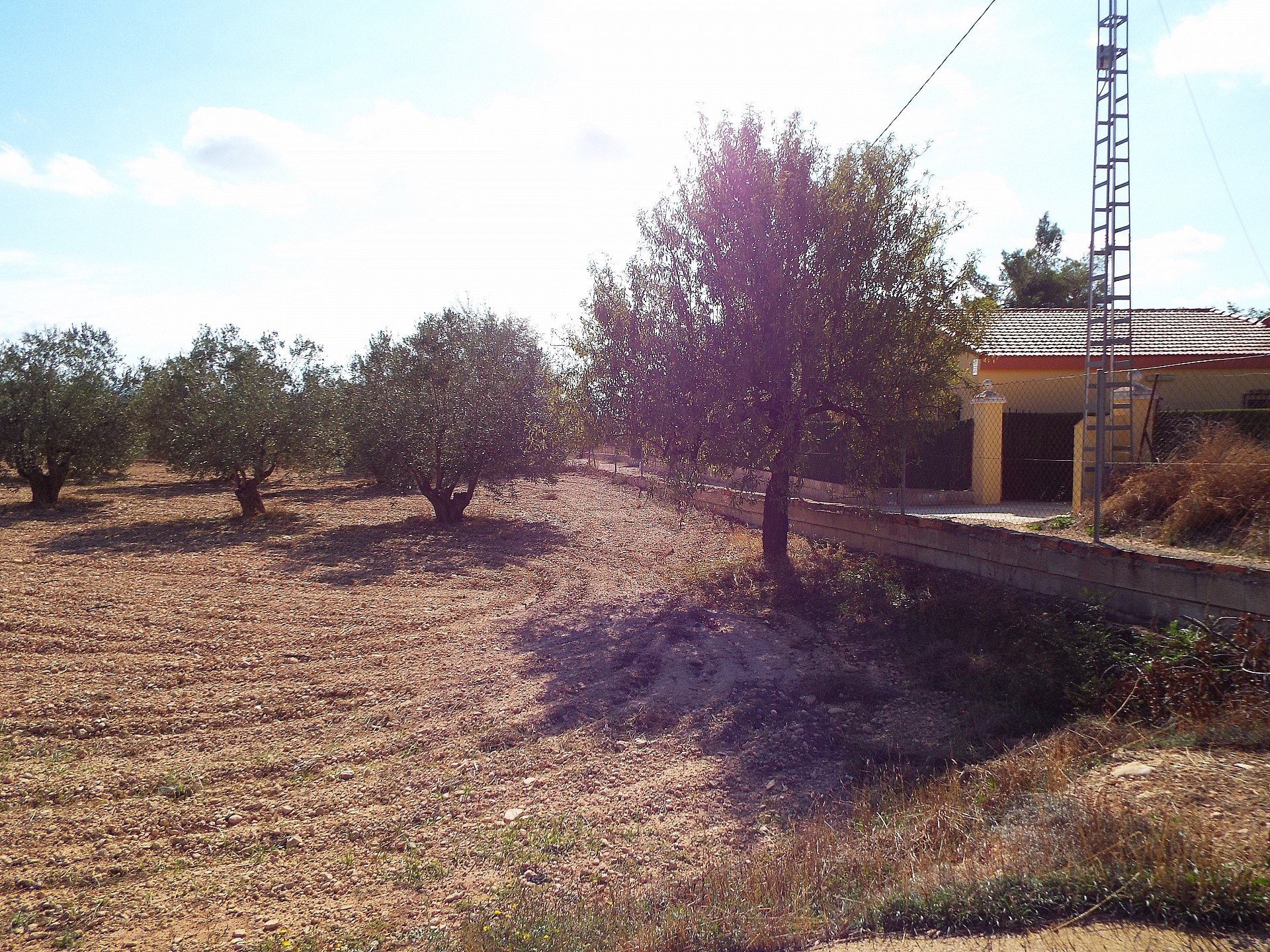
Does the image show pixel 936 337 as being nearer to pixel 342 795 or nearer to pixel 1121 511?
pixel 1121 511

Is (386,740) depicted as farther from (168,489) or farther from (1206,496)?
(168,489)

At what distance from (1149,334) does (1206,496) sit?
1385 cm

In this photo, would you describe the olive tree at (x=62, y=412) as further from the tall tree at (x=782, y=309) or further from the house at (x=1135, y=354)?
the house at (x=1135, y=354)

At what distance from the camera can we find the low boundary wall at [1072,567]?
6148 mm

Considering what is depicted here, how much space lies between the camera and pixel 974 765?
18.7 feet

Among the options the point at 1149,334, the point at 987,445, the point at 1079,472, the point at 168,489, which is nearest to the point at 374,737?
the point at 1079,472

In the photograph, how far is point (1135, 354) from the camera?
16.2 metres

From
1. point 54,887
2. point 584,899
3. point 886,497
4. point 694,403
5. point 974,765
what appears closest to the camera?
point 584,899

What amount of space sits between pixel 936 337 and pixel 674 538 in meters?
7.52

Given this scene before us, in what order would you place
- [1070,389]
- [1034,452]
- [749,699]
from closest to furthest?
[749,699], [1034,452], [1070,389]

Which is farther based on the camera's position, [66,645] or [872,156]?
[872,156]

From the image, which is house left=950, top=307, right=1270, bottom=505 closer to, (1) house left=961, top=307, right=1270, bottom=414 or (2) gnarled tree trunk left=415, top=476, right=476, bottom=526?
(1) house left=961, top=307, right=1270, bottom=414

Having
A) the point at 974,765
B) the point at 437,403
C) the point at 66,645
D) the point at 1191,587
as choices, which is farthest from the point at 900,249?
the point at 66,645

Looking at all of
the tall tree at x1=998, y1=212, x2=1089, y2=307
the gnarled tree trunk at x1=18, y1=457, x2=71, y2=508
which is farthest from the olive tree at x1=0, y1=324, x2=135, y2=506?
the tall tree at x1=998, y1=212, x2=1089, y2=307
